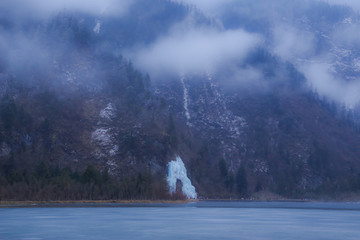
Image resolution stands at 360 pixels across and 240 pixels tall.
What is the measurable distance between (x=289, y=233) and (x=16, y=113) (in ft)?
560

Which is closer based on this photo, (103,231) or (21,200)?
(103,231)

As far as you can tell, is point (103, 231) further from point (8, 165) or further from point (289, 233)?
point (8, 165)

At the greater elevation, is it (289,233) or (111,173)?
(111,173)

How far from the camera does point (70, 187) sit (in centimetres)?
14350

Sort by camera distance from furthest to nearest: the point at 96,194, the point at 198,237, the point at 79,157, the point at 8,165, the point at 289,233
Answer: the point at 79,157
the point at 8,165
the point at 96,194
the point at 289,233
the point at 198,237

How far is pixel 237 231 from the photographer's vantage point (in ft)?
167

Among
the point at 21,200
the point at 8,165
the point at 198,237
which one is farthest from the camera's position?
the point at 8,165

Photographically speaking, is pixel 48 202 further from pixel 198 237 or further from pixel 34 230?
pixel 198 237

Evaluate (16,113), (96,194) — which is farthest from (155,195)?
(16,113)

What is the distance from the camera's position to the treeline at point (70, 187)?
5394 inches

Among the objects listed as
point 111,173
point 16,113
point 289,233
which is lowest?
point 289,233

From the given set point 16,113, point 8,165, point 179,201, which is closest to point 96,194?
point 179,201

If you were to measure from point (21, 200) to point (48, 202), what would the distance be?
8.09 metres

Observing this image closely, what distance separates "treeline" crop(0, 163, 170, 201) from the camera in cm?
13700
